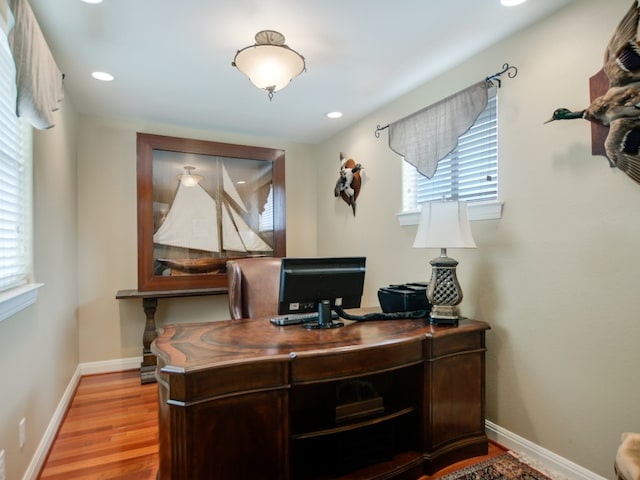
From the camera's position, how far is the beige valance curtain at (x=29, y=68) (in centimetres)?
144

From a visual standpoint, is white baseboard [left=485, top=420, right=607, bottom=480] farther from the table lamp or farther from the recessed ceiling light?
the recessed ceiling light

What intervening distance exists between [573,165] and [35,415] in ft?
10.4

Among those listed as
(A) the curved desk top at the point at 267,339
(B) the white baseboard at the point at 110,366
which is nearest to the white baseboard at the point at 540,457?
(A) the curved desk top at the point at 267,339

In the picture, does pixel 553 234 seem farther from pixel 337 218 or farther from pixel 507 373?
pixel 337 218

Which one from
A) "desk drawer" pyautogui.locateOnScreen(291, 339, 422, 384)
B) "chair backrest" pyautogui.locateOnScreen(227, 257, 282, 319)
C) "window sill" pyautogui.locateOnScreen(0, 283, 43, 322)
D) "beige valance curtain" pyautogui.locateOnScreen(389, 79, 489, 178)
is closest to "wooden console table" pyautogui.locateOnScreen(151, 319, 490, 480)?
"desk drawer" pyautogui.locateOnScreen(291, 339, 422, 384)

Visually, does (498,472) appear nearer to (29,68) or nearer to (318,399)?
(318,399)

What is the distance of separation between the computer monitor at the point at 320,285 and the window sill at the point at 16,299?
119 centimetres

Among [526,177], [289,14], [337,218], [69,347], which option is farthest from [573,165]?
[69,347]

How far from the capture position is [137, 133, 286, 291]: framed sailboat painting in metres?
3.65

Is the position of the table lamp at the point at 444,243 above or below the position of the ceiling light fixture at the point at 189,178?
below

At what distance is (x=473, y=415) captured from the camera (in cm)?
209

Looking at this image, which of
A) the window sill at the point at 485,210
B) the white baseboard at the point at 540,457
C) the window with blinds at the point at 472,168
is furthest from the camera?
the window with blinds at the point at 472,168

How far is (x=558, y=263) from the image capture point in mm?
1921

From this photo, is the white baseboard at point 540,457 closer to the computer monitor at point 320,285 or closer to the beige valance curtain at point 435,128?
the computer monitor at point 320,285
